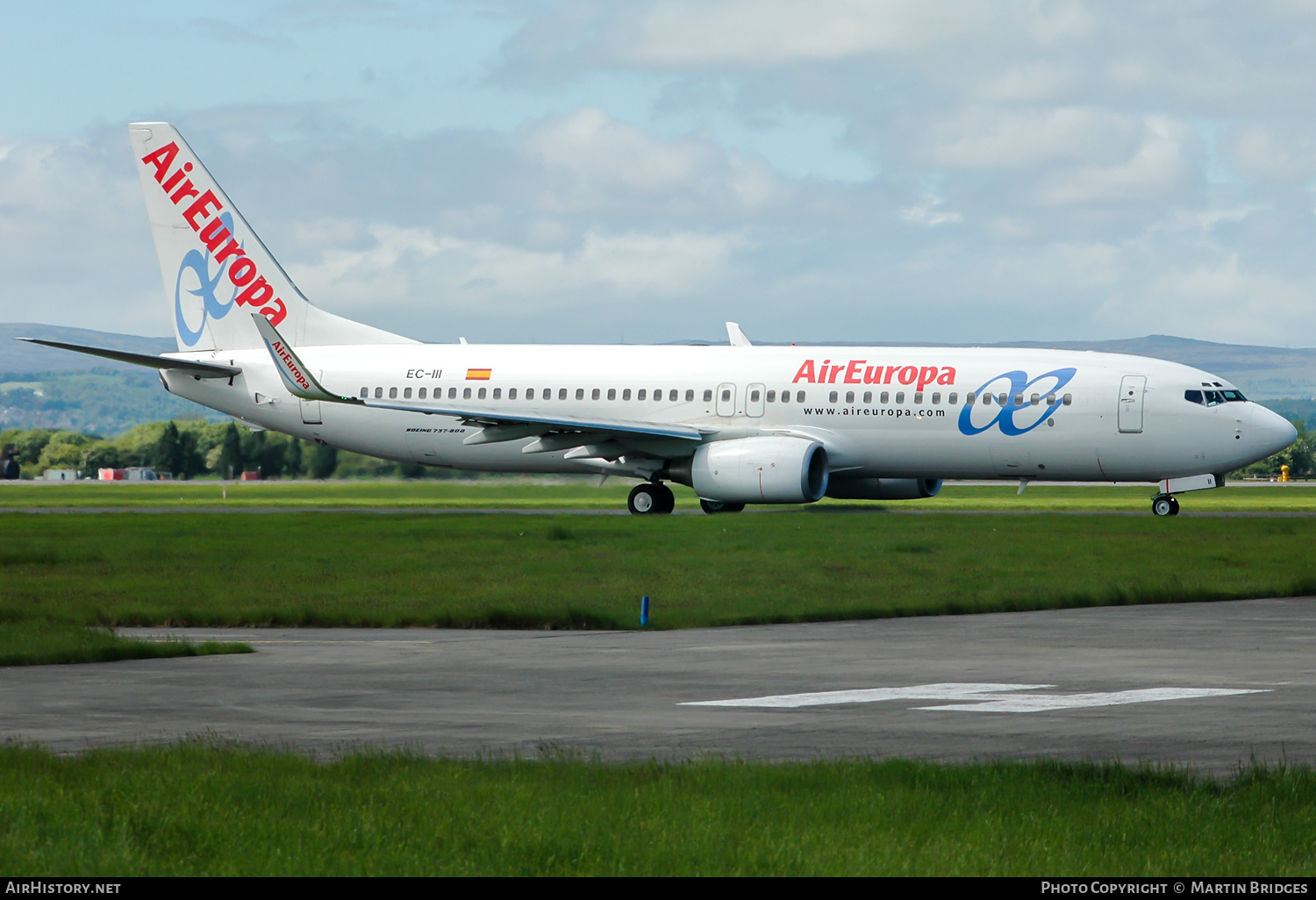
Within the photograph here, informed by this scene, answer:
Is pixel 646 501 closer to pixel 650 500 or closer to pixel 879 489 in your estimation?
pixel 650 500

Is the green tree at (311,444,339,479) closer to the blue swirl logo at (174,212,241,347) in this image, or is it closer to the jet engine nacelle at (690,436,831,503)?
the blue swirl logo at (174,212,241,347)

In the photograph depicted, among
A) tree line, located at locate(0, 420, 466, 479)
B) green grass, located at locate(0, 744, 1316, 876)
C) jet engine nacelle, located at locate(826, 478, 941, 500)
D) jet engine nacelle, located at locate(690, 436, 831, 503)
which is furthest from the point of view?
tree line, located at locate(0, 420, 466, 479)

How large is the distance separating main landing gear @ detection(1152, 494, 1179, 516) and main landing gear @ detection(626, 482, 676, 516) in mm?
12224

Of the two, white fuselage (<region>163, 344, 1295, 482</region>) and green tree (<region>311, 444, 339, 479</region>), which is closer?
white fuselage (<region>163, 344, 1295, 482</region>)

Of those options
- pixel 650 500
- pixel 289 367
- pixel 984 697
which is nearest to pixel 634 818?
pixel 984 697

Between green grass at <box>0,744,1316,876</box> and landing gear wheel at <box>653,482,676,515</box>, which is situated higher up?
landing gear wheel at <box>653,482,676,515</box>

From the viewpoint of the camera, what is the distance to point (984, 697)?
15617 millimetres

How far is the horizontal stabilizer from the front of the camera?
4656 centimetres

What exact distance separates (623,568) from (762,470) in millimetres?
13750

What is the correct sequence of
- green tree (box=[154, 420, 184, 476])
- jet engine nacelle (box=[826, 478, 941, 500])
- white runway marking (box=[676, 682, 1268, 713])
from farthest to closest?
green tree (box=[154, 420, 184, 476]), jet engine nacelle (box=[826, 478, 941, 500]), white runway marking (box=[676, 682, 1268, 713])

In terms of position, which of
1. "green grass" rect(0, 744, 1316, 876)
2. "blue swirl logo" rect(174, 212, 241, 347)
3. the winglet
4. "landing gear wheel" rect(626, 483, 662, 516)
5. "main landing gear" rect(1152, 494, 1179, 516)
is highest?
"blue swirl logo" rect(174, 212, 241, 347)

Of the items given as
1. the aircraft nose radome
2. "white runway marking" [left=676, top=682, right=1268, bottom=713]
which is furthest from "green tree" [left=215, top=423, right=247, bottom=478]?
"white runway marking" [left=676, top=682, right=1268, bottom=713]
